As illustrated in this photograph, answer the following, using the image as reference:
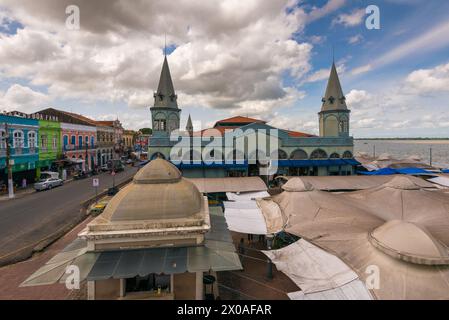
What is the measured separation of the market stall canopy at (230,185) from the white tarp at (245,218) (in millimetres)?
4540

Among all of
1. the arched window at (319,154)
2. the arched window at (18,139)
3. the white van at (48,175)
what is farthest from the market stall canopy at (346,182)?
the arched window at (18,139)

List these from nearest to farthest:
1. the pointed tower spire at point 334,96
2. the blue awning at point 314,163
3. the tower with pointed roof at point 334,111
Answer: the blue awning at point 314,163 → the tower with pointed roof at point 334,111 → the pointed tower spire at point 334,96

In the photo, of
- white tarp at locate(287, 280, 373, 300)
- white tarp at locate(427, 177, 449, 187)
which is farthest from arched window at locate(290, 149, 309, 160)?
white tarp at locate(287, 280, 373, 300)

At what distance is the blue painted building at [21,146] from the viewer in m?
28.9

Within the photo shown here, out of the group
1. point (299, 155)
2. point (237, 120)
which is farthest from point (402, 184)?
point (237, 120)

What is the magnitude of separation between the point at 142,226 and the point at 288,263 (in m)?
5.87

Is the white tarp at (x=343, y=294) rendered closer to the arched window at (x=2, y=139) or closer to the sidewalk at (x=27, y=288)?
the sidewalk at (x=27, y=288)

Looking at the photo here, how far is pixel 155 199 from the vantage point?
989 centimetres

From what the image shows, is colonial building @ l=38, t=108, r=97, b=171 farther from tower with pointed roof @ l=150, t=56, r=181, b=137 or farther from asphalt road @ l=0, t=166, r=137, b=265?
tower with pointed roof @ l=150, t=56, r=181, b=137

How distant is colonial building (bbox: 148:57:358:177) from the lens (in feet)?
91.2

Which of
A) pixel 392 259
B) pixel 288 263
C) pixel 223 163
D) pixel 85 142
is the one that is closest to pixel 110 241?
pixel 288 263

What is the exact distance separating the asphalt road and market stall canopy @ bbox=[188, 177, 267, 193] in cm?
1114

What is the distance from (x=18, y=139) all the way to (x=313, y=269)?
39.3m
